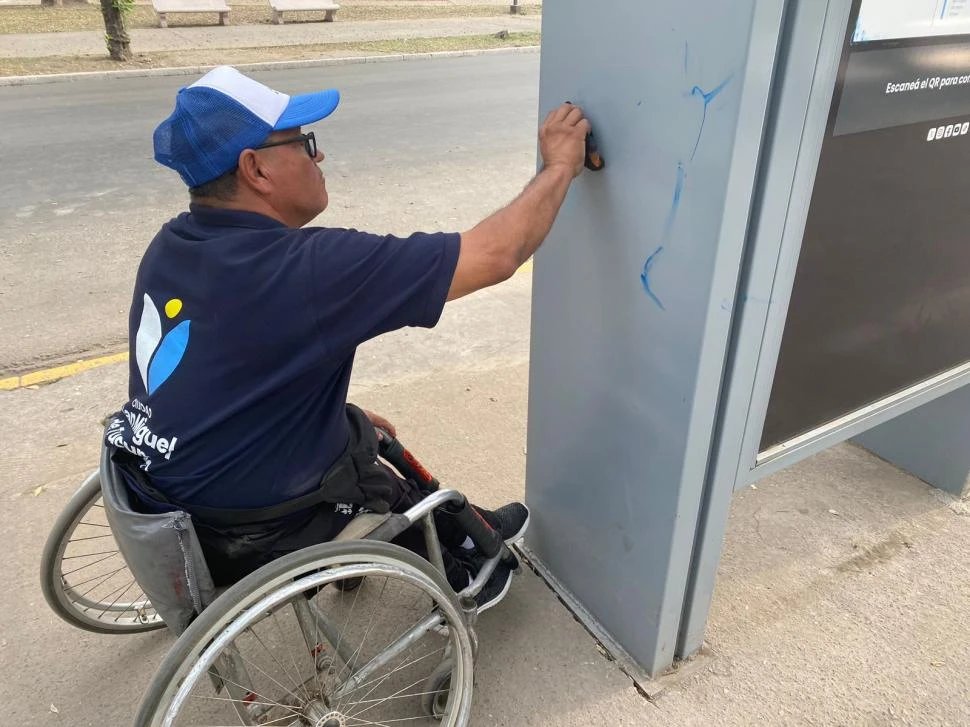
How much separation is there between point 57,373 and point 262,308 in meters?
2.75

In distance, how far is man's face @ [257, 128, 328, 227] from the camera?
181 cm

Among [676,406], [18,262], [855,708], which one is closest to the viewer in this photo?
[676,406]

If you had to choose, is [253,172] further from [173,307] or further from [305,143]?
[173,307]

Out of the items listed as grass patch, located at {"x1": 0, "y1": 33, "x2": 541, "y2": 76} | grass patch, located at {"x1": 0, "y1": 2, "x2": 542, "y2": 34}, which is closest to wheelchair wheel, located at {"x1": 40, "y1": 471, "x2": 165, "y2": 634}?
grass patch, located at {"x1": 0, "y1": 33, "x2": 541, "y2": 76}

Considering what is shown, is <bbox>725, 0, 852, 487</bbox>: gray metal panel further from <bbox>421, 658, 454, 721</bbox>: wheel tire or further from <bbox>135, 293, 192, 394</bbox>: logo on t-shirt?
<bbox>135, 293, 192, 394</bbox>: logo on t-shirt

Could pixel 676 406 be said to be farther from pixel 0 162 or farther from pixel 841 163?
pixel 0 162

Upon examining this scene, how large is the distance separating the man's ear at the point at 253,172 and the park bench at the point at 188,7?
16.6m

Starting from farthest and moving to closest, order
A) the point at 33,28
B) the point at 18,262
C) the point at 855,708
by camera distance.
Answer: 1. the point at 33,28
2. the point at 18,262
3. the point at 855,708

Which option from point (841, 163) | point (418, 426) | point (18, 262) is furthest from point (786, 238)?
point (18, 262)

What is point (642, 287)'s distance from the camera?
5.98ft

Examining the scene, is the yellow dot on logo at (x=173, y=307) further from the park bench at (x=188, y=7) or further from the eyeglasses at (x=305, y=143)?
the park bench at (x=188, y=7)

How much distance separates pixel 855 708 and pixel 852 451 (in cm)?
133

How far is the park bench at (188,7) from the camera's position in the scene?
16188 millimetres

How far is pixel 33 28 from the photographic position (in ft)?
51.4
